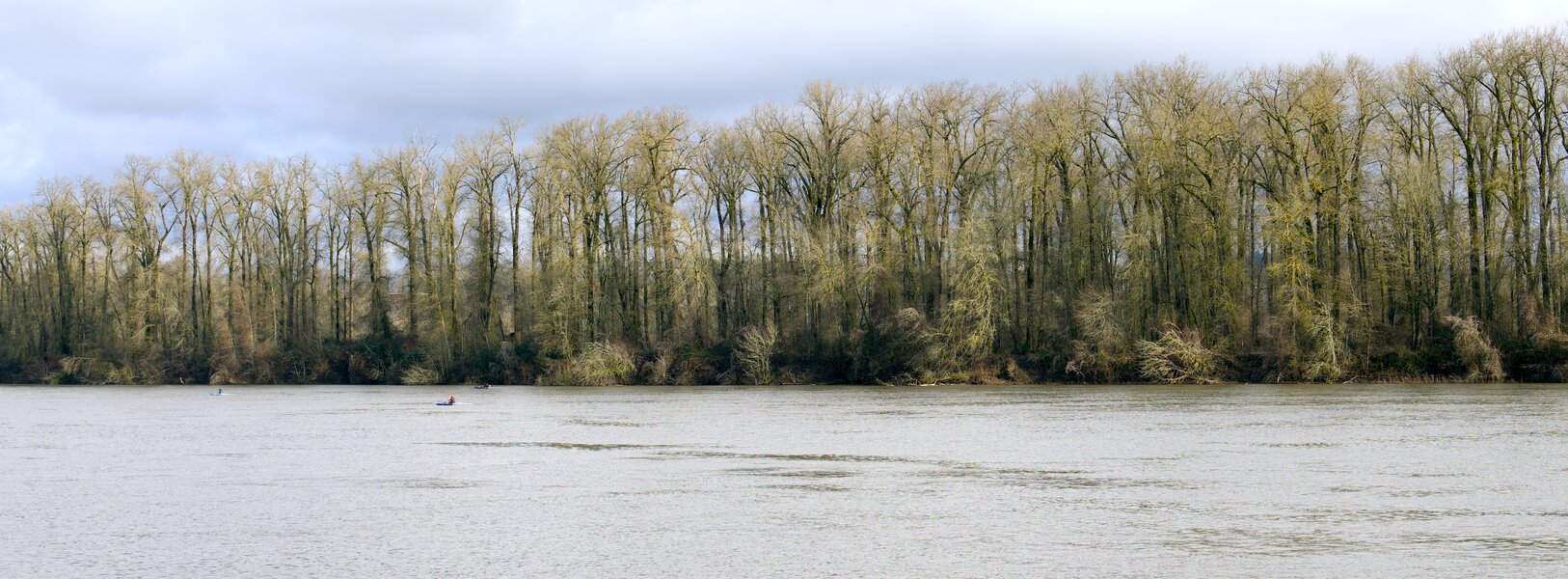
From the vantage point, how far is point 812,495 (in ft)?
62.3

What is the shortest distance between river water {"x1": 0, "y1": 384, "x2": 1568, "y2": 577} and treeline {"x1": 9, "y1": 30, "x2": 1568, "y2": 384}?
17791 mm

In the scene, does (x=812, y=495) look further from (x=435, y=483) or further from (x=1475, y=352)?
(x=1475, y=352)

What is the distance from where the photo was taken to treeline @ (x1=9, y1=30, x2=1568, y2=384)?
52.0m

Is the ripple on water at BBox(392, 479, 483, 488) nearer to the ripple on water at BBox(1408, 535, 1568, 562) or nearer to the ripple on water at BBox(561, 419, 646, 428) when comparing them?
the ripple on water at BBox(561, 419, 646, 428)

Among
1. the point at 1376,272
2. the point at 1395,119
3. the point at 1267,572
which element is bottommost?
the point at 1267,572

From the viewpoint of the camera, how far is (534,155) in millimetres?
68625

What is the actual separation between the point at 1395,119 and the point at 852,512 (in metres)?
44.5

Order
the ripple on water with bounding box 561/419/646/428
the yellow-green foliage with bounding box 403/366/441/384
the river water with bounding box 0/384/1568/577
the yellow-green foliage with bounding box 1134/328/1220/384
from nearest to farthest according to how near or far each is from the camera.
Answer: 1. the river water with bounding box 0/384/1568/577
2. the ripple on water with bounding box 561/419/646/428
3. the yellow-green foliage with bounding box 1134/328/1220/384
4. the yellow-green foliage with bounding box 403/366/441/384

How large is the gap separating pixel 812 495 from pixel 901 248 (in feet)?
140

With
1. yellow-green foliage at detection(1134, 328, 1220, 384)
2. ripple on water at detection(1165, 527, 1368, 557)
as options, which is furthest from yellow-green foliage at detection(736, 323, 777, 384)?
ripple on water at detection(1165, 527, 1368, 557)

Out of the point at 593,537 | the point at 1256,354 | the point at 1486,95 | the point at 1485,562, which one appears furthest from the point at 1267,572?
the point at 1486,95

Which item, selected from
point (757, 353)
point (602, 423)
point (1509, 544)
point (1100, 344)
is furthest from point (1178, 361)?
point (1509, 544)

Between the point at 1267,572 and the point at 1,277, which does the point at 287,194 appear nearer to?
the point at 1,277

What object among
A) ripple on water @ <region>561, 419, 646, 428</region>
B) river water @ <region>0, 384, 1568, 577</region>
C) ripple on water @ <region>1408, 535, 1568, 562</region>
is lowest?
ripple on water @ <region>1408, 535, 1568, 562</region>
